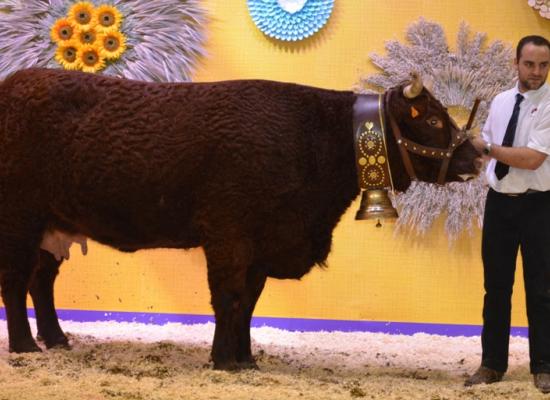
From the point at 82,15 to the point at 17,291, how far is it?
7.11 feet

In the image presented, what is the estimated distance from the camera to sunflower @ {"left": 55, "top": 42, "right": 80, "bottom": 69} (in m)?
5.84

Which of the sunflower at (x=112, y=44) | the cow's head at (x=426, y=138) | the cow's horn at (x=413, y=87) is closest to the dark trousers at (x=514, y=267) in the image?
the cow's head at (x=426, y=138)

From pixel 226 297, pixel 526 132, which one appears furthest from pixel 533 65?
pixel 226 297

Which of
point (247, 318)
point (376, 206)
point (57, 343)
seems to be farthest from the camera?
point (57, 343)

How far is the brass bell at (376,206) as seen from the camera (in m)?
4.32

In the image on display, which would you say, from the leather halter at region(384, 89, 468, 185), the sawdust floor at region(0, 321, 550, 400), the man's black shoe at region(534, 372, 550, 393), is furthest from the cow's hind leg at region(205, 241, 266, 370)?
Result: the man's black shoe at region(534, 372, 550, 393)

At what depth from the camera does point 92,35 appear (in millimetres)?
5852

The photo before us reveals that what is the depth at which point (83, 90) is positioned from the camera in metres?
4.51

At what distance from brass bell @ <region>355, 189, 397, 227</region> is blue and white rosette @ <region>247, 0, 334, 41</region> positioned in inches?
72.2

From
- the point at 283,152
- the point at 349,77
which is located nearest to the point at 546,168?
the point at 283,152

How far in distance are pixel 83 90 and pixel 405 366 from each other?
2.37 m

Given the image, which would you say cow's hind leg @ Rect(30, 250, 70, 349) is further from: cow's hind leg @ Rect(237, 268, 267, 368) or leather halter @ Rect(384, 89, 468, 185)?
leather halter @ Rect(384, 89, 468, 185)

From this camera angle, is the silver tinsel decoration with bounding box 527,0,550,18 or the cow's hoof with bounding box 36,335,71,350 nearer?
the cow's hoof with bounding box 36,335,71,350

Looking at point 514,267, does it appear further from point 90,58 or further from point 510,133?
point 90,58
